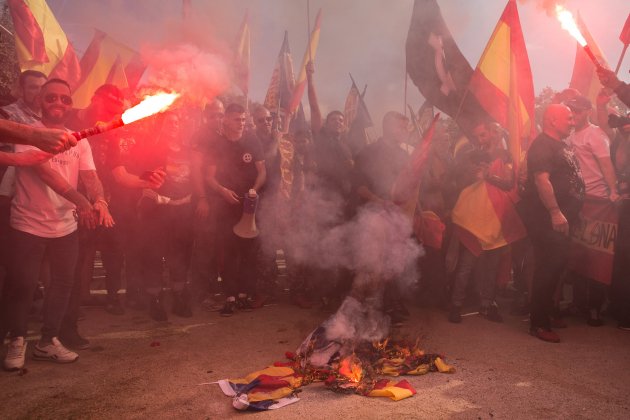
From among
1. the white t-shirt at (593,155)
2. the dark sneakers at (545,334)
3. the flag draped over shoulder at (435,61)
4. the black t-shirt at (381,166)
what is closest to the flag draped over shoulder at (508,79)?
the flag draped over shoulder at (435,61)

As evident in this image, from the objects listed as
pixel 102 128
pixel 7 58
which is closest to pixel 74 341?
pixel 102 128

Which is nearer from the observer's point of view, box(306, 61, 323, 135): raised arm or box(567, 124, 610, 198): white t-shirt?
box(567, 124, 610, 198): white t-shirt

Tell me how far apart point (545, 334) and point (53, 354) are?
15.2ft

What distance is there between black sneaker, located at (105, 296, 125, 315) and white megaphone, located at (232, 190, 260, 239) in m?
1.61

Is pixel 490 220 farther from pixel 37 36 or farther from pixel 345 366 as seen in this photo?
pixel 37 36

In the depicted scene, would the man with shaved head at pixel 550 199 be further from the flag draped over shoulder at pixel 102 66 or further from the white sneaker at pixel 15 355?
the flag draped over shoulder at pixel 102 66

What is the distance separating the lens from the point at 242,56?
8539 mm

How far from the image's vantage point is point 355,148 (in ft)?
27.3

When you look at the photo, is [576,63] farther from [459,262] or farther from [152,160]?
[152,160]

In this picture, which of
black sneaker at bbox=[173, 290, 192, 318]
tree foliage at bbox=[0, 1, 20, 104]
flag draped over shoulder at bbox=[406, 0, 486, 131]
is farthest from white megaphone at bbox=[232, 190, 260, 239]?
tree foliage at bbox=[0, 1, 20, 104]

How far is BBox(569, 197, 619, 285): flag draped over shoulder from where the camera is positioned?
5.43 metres

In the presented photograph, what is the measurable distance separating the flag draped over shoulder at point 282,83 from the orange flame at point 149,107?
5532 millimetres

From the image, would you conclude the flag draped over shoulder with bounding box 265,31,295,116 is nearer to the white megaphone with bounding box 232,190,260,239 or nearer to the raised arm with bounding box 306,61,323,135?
the raised arm with bounding box 306,61,323,135

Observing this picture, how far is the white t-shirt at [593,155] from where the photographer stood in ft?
18.4
